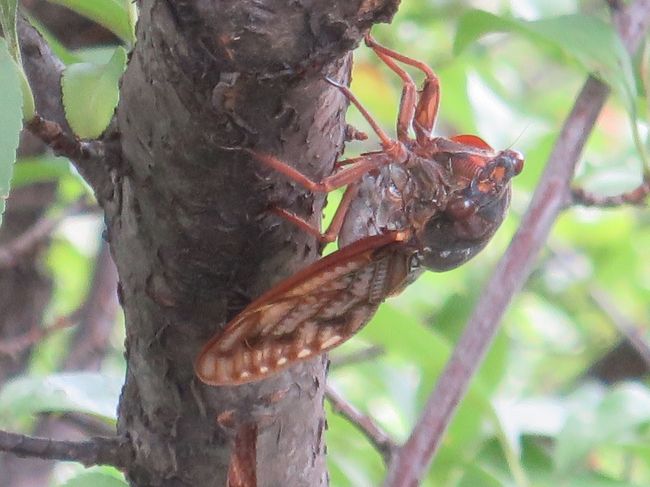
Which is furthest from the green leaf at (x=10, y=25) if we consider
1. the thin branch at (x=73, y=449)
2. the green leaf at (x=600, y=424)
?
the green leaf at (x=600, y=424)

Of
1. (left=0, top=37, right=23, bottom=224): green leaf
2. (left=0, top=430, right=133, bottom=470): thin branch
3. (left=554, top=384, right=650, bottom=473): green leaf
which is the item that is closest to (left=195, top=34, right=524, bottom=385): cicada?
(left=0, top=430, right=133, bottom=470): thin branch

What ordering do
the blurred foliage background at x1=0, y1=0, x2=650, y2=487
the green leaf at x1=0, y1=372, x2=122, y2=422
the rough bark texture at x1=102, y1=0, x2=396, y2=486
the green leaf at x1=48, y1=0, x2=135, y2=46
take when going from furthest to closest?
the blurred foliage background at x1=0, y1=0, x2=650, y2=487 < the green leaf at x1=0, y1=372, x2=122, y2=422 < the green leaf at x1=48, y1=0, x2=135, y2=46 < the rough bark texture at x1=102, y1=0, x2=396, y2=486

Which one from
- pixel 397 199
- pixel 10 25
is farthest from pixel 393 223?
pixel 10 25

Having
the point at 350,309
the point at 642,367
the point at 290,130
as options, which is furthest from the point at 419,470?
the point at 642,367

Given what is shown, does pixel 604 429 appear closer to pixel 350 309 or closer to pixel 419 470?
pixel 419 470

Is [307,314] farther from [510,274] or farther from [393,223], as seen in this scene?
[510,274]

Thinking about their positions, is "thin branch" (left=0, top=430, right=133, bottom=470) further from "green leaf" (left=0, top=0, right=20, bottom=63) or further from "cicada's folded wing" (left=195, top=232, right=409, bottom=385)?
"green leaf" (left=0, top=0, right=20, bottom=63)
